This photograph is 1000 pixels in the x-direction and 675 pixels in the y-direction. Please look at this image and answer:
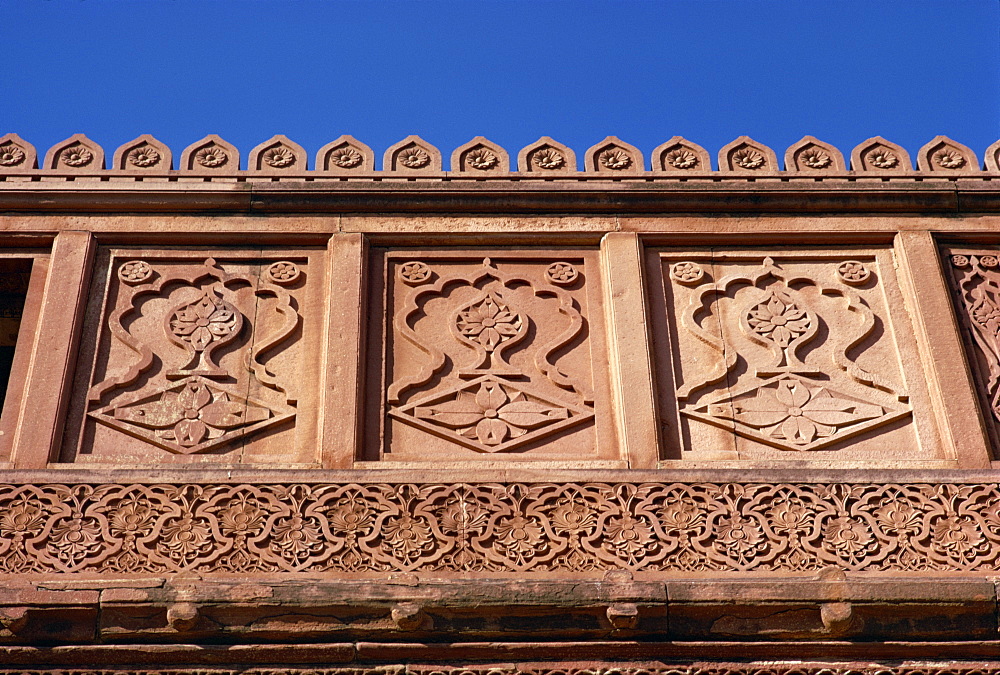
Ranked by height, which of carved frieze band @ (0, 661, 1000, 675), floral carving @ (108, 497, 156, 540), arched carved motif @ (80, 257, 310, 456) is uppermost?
arched carved motif @ (80, 257, 310, 456)

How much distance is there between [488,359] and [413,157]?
118 centimetres

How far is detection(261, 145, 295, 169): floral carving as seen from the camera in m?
6.14

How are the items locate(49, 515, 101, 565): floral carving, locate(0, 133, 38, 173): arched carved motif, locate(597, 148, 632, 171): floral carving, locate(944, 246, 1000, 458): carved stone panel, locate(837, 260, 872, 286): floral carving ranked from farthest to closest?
locate(597, 148, 632, 171): floral carving < locate(0, 133, 38, 173): arched carved motif < locate(837, 260, 872, 286): floral carving < locate(944, 246, 1000, 458): carved stone panel < locate(49, 515, 101, 565): floral carving

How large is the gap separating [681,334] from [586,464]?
83cm

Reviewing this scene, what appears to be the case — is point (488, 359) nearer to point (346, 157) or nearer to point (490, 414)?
point (490, 414)

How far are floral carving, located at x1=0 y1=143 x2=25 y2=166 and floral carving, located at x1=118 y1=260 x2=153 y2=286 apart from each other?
0.78 m

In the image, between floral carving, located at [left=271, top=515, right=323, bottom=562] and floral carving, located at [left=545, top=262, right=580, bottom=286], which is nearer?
floral carving, located at [left=271, top=515, right=323, bottom=562]

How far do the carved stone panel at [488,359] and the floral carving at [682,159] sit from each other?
0.66 metres

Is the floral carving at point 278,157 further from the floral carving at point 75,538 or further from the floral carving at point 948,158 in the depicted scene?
the floral carving at point 948,158

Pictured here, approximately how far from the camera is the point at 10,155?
610cm

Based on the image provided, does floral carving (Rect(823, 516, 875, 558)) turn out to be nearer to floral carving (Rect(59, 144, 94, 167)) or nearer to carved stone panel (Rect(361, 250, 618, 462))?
carved stone panel (Rect(361, 250, 618, 462))

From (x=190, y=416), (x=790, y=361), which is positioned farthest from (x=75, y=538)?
(x=790, y=361)

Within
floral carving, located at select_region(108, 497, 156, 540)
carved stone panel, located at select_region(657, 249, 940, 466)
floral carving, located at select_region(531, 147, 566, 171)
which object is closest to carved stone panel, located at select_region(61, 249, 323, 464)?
floral carving, located at select_region(108, 497, 156, 540)

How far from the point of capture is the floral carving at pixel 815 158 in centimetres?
622
